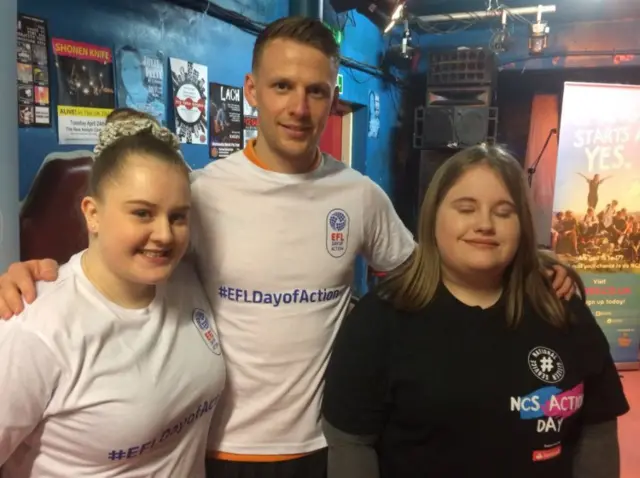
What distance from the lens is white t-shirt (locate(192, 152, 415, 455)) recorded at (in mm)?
1276

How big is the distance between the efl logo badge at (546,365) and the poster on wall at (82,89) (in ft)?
5.34

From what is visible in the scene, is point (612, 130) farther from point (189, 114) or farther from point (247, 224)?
point (247, 224)

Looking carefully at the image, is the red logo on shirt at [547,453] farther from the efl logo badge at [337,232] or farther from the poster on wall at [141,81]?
the poster on wall at [141,81]

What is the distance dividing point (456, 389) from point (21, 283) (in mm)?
807

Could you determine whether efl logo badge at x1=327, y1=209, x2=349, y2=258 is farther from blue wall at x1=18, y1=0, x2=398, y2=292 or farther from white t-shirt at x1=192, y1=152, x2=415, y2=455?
blue wall at x1=18, y1=0, x2=398, y2=292

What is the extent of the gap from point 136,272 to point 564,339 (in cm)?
86

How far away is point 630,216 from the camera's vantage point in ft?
14.4

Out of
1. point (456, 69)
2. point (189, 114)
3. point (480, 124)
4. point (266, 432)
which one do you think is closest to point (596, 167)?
point (480, 124)

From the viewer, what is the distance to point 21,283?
973 millimetres

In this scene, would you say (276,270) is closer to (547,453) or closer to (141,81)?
(547,453)

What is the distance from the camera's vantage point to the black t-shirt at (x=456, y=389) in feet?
3.69

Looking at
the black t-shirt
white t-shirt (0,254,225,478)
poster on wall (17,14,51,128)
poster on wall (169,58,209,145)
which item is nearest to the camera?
white t-shirt (0,254,225,478)

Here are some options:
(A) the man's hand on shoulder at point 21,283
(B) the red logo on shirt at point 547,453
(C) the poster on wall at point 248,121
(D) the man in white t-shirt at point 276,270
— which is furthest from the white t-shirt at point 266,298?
(C) the poster on wall at point 248,121

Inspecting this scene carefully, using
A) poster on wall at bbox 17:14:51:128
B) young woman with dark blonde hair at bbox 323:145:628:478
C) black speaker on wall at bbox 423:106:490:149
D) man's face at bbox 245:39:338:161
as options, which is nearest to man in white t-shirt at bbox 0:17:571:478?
man's face at bbox 245:39:338:161
